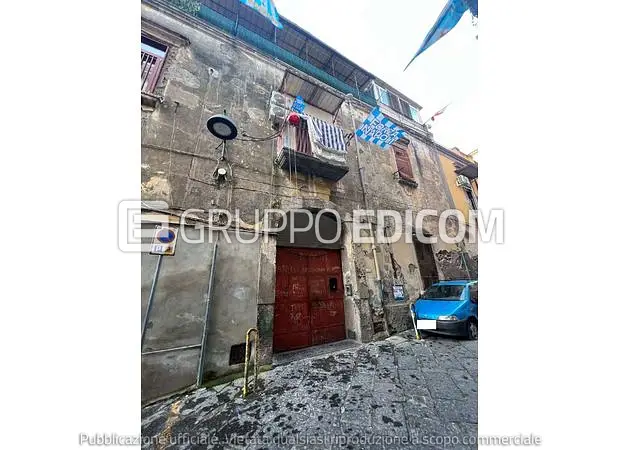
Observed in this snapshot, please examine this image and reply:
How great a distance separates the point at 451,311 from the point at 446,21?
7093 mm

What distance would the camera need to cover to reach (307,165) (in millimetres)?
5352

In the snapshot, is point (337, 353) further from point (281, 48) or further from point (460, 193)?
point (460, 193)

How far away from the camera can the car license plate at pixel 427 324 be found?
4801 millimetres

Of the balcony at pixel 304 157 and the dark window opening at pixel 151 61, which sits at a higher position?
the dark window opening at pixel 151 61

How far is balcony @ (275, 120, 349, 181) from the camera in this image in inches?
201

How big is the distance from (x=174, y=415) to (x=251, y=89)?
685 cm

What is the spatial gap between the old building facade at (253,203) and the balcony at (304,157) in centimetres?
3

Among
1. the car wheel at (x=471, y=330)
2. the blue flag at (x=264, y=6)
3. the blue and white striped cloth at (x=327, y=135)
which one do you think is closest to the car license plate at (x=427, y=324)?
the car wheel at (x=471, y=330)

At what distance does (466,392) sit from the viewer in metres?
2.72
